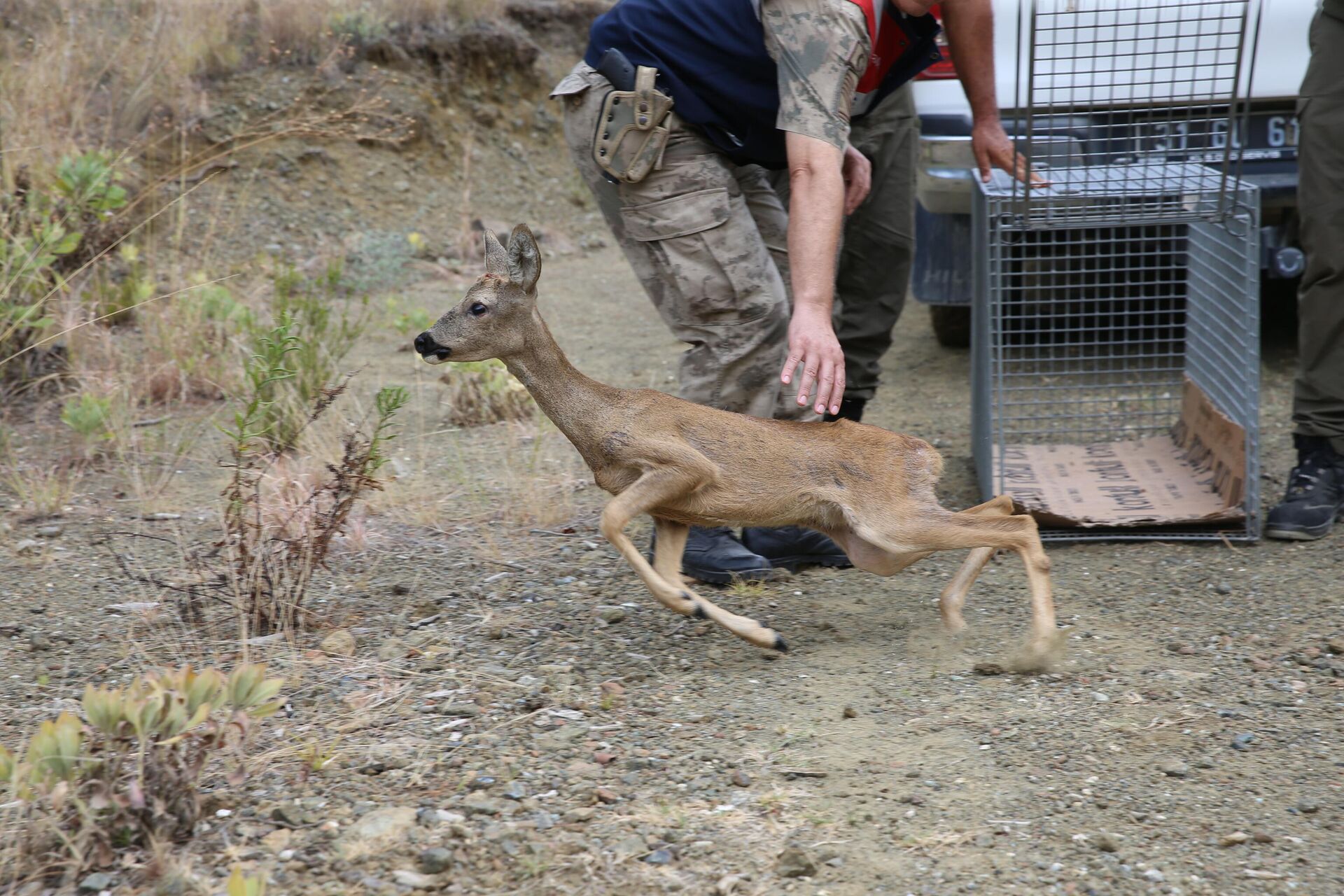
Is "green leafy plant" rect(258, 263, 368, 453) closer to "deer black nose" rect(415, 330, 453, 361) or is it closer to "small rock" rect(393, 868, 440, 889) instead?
"deer black nose" rect(415, 330, 453, 361)

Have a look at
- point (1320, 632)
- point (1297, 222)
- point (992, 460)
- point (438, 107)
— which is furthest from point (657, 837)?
point (438, 107)

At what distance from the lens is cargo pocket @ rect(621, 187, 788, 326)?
13.1 ft

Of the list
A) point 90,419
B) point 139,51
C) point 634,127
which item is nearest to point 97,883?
point 634,127

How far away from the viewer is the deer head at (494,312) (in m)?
3.75

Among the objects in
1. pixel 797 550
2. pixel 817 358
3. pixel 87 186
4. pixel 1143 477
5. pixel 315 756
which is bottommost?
pixel 1143 477

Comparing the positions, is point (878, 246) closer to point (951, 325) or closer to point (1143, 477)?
point (1143, 477)

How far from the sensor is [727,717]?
11.0 feet

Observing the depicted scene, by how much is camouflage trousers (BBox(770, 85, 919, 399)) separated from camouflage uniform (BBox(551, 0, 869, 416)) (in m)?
0.77

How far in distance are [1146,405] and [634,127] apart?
3.27 metres

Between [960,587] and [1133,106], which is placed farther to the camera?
[1133,106]

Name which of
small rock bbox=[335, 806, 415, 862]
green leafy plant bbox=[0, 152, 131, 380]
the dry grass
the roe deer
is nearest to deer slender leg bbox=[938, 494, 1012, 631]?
the roe deer

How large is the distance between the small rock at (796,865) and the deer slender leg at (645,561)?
1027mm

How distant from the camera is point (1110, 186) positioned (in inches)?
178

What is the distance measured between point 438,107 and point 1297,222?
6967 mm
